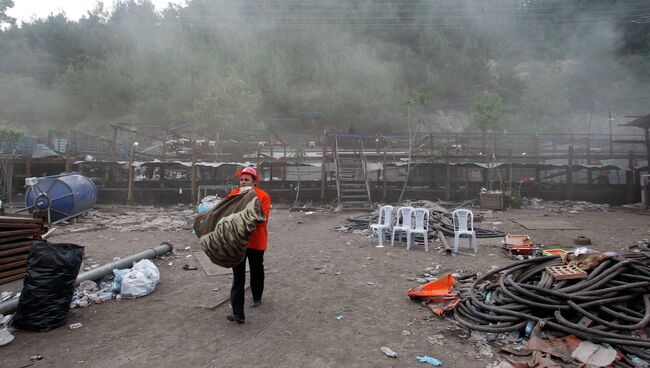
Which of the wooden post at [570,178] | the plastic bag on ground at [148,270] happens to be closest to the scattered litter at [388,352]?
the plastic bag on ground at [148,270]

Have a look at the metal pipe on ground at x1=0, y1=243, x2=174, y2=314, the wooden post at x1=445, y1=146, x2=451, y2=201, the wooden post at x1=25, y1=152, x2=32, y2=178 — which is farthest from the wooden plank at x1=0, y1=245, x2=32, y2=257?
the wooden post at x1=445, y1=146, x2=451, y2=201

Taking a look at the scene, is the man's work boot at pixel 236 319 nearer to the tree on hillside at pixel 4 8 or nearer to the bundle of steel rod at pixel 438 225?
the bundle of steel rod at pixel 438 225

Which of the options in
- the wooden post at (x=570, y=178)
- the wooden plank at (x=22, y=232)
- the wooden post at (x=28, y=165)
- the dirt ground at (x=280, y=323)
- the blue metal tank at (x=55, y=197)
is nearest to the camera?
the dirt ground at (x=280, y=323)

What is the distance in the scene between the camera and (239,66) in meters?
41.9

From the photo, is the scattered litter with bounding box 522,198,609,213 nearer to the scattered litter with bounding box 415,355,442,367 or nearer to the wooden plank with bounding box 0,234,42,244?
the scattered litter with bounding box 415,355,442,367

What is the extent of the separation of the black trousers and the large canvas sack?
0.51ft

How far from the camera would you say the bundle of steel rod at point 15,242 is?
4.72m

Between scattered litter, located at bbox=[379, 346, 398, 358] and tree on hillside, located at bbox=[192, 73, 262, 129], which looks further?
tree on hillside, located at bbox=[192, 73, 262, 129]

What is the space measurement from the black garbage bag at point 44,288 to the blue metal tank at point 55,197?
8.27 metres

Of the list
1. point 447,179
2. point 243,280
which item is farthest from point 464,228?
point 447,179

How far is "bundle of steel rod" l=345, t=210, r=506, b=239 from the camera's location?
859cm

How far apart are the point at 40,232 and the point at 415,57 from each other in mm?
48691

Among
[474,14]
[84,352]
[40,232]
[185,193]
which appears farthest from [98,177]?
[474,14]

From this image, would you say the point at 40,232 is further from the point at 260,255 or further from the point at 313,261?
the point at 313,261
